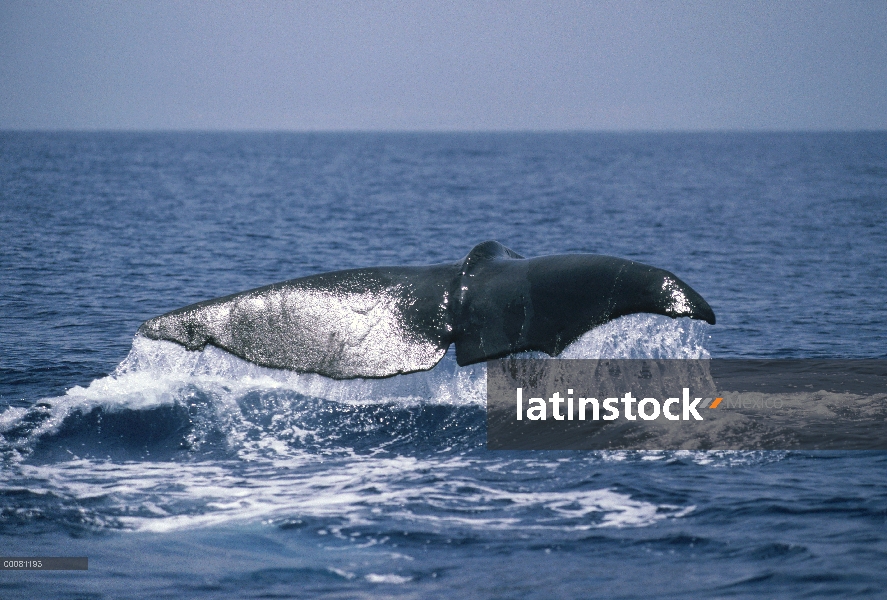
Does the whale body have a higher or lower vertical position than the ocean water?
higher

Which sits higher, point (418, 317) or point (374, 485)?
point (418, 317)

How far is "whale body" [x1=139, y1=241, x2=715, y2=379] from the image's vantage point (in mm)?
6484

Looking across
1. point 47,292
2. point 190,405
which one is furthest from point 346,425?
point 47,292

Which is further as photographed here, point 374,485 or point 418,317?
point 374,485

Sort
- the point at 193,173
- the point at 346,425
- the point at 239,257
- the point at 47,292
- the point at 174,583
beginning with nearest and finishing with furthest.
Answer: the point at 174,583 → the point at 346,425 → the point at 47,292 → the point at 239,257 → the point at 193,173

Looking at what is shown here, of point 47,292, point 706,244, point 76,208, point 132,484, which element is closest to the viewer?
point 132,484

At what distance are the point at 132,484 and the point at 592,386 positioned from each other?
454 cm

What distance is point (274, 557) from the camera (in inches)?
271

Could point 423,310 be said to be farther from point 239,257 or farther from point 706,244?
point 706,244

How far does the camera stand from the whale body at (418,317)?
255 inches

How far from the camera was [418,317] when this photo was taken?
6867mm

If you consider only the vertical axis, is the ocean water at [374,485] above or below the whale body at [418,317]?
below

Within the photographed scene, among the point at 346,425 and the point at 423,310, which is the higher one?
the point at 423,310

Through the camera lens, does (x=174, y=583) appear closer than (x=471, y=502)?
Yes
